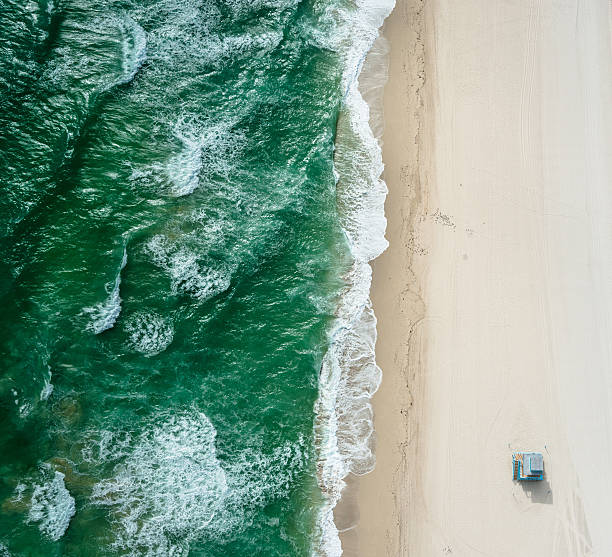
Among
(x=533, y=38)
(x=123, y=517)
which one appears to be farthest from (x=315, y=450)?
(x=533, y=38)

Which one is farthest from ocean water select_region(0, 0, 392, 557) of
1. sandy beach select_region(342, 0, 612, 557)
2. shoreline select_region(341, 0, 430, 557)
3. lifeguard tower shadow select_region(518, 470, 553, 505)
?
lifeguard tower shadow select_region(518, 470, 553, 505)

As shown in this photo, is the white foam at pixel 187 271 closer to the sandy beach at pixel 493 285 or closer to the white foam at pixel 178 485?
the white foam at pixel 178 485

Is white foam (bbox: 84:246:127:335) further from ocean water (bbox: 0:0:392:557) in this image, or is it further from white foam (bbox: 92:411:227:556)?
white foam (bbox: 92:411:227:556)

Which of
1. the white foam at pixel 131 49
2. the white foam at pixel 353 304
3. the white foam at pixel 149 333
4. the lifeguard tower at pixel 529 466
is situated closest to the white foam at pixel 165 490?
the white foam at pixel 149 333

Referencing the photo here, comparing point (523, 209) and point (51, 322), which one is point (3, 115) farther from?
point (523, 209)

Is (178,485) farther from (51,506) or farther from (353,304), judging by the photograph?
(353,304)

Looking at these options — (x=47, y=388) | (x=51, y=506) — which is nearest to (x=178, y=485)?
(x=51, y=506)
